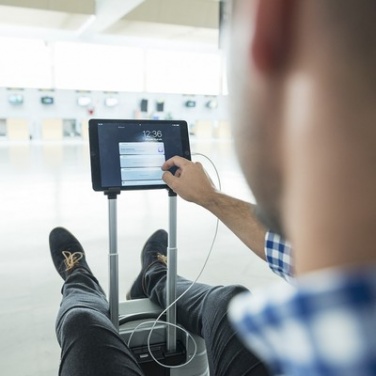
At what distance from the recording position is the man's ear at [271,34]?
9.2 inches

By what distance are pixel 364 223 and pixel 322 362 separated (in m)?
0.08

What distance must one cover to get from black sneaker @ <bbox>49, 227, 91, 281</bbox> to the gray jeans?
19cm

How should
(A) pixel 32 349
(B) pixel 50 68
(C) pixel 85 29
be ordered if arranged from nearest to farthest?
(A) pixel 32 349 < (C) pixel 85 29 < (B) pixel 50 68

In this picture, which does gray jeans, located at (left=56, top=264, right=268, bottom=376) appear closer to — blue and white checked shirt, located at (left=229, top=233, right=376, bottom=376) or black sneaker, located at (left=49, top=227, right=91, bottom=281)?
black sneaker, located at (left=49, top=227, right=91, bottom=281)

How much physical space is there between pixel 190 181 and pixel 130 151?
0.58 feet

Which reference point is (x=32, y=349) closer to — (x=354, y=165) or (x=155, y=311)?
(x=155, y=311)

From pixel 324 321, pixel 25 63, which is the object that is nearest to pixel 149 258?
pixel 324 321

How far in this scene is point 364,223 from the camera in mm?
225

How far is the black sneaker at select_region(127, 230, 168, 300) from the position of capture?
1.52 metres

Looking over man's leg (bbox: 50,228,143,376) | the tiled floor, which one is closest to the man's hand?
the tiled floor

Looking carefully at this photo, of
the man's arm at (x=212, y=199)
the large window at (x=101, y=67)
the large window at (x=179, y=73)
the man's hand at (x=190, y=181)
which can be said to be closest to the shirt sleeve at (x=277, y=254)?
the man's arm at (x=212, y=199)

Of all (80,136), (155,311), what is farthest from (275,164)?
(80,136)

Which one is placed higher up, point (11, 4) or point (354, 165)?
point (11, 4)

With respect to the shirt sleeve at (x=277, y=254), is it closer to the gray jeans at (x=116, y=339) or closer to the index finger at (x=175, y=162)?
Answer: the gray jeans at (x=116, y=339)
